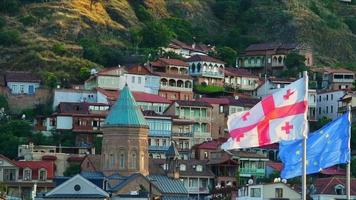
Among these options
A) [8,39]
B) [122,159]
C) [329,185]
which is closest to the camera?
[329,185]

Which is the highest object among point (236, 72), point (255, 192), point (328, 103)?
point (236, 72)

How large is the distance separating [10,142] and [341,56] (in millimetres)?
67285

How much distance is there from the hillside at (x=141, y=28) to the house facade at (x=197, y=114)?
12.3 m

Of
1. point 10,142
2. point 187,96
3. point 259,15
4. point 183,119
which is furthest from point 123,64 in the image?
point 259,15

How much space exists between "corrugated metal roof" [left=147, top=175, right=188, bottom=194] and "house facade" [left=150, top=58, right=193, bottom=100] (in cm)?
2886

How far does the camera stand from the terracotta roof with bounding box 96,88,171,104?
12356 centimetres

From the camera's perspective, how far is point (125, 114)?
102938 millimetres

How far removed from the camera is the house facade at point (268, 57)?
152875mm

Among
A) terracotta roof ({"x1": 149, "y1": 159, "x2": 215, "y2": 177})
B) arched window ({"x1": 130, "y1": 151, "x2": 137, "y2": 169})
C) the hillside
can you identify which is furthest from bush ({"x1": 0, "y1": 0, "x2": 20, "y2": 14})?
arched window ({"x1": 130, "y1": 151, "x2": 137, "y2": 169})

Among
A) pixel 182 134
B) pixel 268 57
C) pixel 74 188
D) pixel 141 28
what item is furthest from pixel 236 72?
pixel 74 188

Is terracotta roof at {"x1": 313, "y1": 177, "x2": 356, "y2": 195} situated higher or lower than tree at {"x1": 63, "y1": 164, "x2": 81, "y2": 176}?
lower

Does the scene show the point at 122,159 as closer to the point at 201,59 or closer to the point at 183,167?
the point at 183,167

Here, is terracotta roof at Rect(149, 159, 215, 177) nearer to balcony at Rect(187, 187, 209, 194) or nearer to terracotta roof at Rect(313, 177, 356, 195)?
balcony at Rect(187, 187, 209, 194)

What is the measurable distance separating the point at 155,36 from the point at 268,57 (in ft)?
49.0
